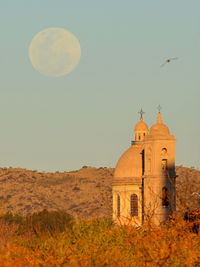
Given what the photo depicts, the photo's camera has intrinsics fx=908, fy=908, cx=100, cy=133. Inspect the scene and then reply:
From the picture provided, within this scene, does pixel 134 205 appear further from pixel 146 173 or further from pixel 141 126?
pixel 141 126

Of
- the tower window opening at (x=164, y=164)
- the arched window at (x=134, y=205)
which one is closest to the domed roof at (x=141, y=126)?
the arched window at (x=134, y=205)

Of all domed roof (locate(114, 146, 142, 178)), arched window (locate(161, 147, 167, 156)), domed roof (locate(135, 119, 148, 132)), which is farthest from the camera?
domed roof (locate(135, 119, 148, 132))

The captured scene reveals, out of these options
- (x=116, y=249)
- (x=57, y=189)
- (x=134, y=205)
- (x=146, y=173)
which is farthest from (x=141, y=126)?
(x=116, y=249)

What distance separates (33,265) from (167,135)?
61.8 meters

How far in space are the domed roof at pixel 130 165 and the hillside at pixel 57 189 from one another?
31.9 meters

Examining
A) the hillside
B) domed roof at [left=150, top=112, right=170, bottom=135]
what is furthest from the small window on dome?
the hillside

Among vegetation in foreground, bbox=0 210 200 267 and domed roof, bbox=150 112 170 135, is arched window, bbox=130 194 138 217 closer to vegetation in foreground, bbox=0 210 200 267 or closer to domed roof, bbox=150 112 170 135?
domed roof, bbox=150 112 170 135

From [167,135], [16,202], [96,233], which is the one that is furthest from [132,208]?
[96,233]

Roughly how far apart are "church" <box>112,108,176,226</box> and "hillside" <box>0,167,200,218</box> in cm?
3145

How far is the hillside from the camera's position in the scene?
413ft

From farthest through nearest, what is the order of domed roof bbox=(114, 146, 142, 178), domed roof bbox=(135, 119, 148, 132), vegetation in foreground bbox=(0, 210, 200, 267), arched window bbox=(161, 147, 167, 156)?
domed roof bbox=(135, 119, 148, 132)
domed roof bbox=(114, 146, 142, 178)
arched window bbox=(161, 147, 167, 156)
vegetation in foreground bbox=(0, 210, 200, 267)

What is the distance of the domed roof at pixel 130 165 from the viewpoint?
83.8 m

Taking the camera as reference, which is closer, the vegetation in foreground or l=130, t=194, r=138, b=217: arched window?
the vegetation in foreground

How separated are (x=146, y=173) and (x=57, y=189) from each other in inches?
2392
